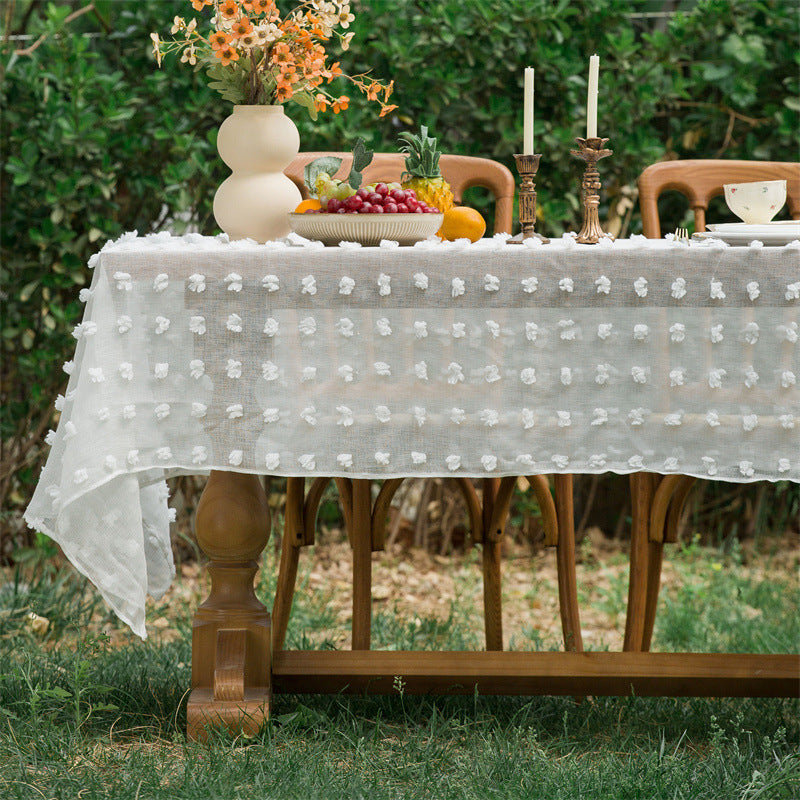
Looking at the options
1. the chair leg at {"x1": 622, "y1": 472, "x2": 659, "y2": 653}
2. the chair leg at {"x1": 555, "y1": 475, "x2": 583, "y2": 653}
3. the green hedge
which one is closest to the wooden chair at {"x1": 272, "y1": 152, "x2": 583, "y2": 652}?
the chair leg at {"x1": 555, "y1": 475, "x2": 583, "y2": 653}

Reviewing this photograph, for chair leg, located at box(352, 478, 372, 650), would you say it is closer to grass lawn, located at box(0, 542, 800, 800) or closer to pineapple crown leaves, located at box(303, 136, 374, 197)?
grass lawn, located at box(0, 542, 800, 800)

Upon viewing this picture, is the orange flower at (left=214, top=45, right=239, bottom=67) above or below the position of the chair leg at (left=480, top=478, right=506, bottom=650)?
above

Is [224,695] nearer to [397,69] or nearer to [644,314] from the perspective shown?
[644,314]

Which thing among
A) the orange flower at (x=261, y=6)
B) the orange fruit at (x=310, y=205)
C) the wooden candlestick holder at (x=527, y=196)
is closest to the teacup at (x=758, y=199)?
the wooden candlestick holder at (x=527, y=196)

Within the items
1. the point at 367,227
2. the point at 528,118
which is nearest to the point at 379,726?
the point at 367,227

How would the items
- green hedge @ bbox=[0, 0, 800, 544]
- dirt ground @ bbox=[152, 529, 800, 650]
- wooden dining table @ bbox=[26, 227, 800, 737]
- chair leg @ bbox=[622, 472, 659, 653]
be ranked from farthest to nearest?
green hedge @ bbox=[0, 0, 800, 544] → dirt ground @ bbox=[152, 529, 800, 650] → chair leg @ bbox=[622, 472, 659, 653] → wooden dining table @ bbox=[26, 227, 800, 737]

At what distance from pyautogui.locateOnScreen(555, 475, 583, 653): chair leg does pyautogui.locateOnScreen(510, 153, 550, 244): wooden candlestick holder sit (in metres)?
0.55

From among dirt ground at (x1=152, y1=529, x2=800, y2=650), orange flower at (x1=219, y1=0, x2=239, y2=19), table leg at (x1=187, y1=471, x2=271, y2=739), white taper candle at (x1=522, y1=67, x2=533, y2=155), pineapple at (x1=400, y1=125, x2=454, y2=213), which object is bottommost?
dirt ground at (x1=152, y1=529, x2=800, y2=650)

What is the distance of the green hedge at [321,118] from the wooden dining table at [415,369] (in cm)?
145

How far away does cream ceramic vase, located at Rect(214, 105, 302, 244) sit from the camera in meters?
1.88

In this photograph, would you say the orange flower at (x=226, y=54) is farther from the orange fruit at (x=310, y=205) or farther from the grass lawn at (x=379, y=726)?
the grass lawn at (x=379, y=726)

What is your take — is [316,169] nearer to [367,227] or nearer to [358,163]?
[358,163]

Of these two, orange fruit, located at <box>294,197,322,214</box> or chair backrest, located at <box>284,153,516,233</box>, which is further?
chair backrest, located at <box>284,153,516,233</box>

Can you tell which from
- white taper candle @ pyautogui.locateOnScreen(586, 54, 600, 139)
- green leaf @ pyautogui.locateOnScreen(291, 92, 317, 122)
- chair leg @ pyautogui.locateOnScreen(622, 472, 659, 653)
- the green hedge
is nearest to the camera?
white taper candle @ pyautogui.locateOnScreen(586, 54, 600, 139)
